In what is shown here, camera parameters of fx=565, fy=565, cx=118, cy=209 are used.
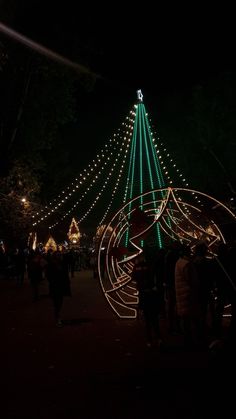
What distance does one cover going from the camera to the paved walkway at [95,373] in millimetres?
6047

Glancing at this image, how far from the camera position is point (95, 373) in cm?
766

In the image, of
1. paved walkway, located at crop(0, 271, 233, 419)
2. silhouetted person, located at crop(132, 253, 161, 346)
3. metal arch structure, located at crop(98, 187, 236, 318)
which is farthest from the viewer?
metal arch structure, located at crop(98, 187, 236, 318)

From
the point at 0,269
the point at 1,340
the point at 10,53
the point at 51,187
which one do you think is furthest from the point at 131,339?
the point at 51,187

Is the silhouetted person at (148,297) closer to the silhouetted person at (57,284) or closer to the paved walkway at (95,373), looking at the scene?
the paved walkway at (95,373)

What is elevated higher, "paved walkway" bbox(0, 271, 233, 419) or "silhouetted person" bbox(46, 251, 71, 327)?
"silhouetted person" bbox(46, 251, 71, 327)

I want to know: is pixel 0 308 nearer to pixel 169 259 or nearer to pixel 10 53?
pixel 169 259

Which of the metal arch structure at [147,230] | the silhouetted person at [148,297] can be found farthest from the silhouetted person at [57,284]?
the silhouetted person at [148,297]

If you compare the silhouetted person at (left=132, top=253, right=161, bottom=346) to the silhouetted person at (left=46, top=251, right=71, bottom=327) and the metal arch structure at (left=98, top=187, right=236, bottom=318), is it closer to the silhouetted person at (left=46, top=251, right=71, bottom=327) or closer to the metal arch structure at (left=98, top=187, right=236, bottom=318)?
the metal arch structure at (left=98, top=187, right=236, bottom=318)

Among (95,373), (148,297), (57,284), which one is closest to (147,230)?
(57,284)

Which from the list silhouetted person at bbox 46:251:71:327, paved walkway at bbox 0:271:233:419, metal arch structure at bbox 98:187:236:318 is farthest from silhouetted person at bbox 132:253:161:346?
silhouetted person at bbox 46:251:71:327

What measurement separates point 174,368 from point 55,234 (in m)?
51.8

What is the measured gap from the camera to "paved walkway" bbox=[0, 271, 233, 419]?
19.8 feet

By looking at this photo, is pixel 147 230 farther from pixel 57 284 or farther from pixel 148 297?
pixel 148 297

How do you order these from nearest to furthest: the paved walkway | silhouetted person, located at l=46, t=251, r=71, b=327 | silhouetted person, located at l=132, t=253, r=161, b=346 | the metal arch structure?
→ the paved walkway
silhouetted person, located at l=132, t=253, r=161, b=346
silhouetted person, located at l=46, t=251, r=71, b=327
the metal arch structure
